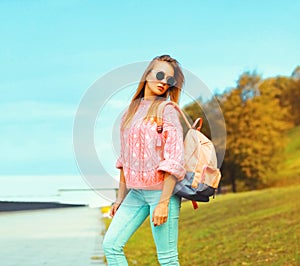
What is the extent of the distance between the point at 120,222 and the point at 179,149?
0.43m

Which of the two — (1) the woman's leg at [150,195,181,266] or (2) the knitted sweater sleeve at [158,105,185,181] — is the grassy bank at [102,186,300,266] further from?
(2) the knitted sweater sleeve at [158,105,185,181]

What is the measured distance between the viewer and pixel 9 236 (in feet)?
33.4

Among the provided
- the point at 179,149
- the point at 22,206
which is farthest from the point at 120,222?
the point at 22,206

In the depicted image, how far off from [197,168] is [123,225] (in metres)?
0.42

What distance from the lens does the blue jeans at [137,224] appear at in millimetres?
2947

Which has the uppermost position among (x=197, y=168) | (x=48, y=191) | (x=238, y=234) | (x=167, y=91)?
(x=48, y=191)

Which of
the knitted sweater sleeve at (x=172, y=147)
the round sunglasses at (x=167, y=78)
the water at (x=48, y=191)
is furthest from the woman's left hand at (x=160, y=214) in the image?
the water at (x=48, y=191)

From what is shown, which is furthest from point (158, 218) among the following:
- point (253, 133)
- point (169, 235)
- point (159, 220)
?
point (253, 133)

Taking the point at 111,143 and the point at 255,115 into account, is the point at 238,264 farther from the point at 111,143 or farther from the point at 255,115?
the point at 255,115

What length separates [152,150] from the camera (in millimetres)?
2924

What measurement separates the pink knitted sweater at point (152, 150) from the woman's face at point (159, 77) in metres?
0.07

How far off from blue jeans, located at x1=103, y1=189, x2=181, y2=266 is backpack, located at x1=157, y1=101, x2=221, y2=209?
0.23 feet

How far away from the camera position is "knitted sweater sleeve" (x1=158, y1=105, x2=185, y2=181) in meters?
2.87

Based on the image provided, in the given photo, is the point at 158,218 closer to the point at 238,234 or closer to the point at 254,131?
the point at 238,234
